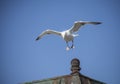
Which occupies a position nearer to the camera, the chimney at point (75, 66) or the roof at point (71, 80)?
the roof at point (71, 80)

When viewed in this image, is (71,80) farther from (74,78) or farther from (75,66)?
(75,66)

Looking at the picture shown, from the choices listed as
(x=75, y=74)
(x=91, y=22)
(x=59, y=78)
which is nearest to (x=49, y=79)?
(x=59, y=78)

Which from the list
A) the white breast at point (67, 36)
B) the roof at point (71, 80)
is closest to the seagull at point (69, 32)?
the white breast at point (67, 36)

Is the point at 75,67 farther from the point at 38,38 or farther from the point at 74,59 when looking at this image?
the point at 38,38

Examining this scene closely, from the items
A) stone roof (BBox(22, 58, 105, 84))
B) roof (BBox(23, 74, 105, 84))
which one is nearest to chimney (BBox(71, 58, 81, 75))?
stone roof (BBox(22, 58, 105, 84))

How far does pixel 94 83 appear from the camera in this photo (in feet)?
38.8

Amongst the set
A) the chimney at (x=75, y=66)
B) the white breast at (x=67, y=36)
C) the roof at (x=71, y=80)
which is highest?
the white breast at (x=67, y=36)

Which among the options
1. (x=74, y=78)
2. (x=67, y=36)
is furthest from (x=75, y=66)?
(x=67, y=36)

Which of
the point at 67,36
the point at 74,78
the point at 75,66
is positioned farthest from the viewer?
the point at 67,36

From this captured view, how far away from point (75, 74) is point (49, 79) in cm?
124

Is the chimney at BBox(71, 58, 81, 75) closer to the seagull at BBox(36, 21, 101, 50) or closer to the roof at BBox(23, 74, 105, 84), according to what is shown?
the roof at BBox(23, 74, 105, 84)

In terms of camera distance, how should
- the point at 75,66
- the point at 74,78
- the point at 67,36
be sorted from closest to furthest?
the point at 74,78, the point at 75,66, the point at 67,36

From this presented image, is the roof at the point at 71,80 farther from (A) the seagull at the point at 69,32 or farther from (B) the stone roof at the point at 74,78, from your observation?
(A) the seagull at the point at 69,32

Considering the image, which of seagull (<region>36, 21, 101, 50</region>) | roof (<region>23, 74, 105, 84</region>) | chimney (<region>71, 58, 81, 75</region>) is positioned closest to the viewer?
roof (<region>23, 74, 105, 84</region>)
